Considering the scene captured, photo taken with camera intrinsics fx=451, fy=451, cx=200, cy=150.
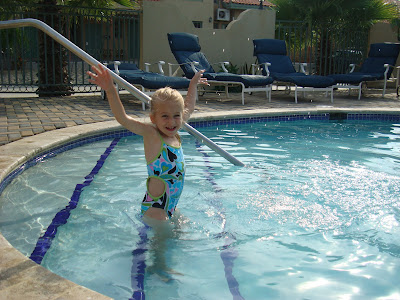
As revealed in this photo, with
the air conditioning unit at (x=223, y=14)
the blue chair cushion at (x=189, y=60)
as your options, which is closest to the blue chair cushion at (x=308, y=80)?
the blue chair cushion at (x=189, y=60)

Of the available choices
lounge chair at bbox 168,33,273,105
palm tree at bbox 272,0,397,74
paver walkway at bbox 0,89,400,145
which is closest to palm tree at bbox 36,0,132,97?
paver walkway at bbox 0,89,400,145

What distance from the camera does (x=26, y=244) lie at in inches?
110

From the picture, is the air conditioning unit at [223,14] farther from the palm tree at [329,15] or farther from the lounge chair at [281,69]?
the lounge chair at [281,69]

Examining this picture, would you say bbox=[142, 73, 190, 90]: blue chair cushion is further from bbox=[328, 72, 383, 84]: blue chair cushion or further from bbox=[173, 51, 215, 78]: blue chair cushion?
bbox=[328, 72, 383, 84]: blue chair cushion

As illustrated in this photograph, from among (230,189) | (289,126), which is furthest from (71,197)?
(289,126)

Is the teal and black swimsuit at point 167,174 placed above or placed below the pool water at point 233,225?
above

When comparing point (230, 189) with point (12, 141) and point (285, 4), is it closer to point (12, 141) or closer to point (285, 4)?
point (12, 141)

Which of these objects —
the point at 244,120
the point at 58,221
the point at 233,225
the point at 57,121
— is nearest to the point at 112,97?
the point at 58,221

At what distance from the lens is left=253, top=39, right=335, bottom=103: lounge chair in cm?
943

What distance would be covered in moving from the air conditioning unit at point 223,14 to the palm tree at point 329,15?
1714 centimetres

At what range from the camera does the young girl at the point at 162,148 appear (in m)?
2.66

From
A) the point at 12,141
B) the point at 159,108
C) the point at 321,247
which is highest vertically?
the point at 159,108

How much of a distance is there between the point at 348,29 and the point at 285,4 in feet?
6.91

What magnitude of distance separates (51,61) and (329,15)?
8.28 metres
